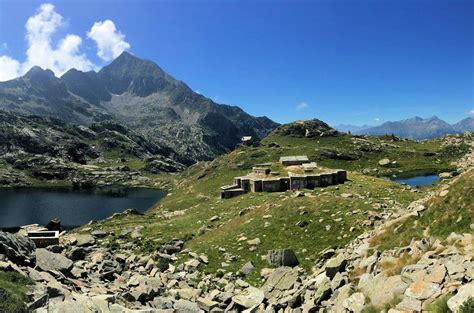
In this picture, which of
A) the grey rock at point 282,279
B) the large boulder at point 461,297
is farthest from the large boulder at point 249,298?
the large boulder at point 461,297

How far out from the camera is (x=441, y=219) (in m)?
27.6

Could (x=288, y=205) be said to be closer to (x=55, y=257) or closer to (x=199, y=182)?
(x=55, y=257)

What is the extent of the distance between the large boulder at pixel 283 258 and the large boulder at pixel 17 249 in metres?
22.8

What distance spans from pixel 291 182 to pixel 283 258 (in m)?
40.4

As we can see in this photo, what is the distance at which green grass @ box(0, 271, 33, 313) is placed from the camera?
21609 mm

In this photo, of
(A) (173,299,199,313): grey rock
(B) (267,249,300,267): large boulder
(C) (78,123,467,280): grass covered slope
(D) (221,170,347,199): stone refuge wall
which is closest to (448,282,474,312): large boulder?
(A) (173,299,199,313): grey rock

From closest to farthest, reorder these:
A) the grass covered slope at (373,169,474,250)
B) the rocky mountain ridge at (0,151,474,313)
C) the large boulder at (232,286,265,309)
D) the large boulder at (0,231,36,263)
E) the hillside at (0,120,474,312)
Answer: the rocky mountain ridge at (0,151,474,313) < the hillside at (0,120,474,312) < the grass covered slope at (373,169,474,250) < the large boulder at (0,231,36,263) < the large boulder at (232,286,265,309)

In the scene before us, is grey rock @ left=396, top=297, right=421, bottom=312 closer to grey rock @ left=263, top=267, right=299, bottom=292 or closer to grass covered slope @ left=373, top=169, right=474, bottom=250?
grass covered slope @ left=373, top=169, right=474, bottom=250

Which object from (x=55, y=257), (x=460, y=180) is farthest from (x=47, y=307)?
(x=460, y=180)

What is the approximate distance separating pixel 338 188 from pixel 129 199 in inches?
5856

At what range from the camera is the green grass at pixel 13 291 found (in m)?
21.6

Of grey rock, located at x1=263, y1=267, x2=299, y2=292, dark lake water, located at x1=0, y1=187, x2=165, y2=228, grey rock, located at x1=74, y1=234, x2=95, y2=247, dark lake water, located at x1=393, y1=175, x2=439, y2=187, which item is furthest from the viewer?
dark lake water, located at x1=393, y1=175, x2=439, y2=187

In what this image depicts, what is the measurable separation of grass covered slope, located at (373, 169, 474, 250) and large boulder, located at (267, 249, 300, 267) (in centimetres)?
1135

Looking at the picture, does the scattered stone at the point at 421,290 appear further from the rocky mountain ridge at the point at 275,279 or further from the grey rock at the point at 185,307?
the grey rock at the point at 185,307
